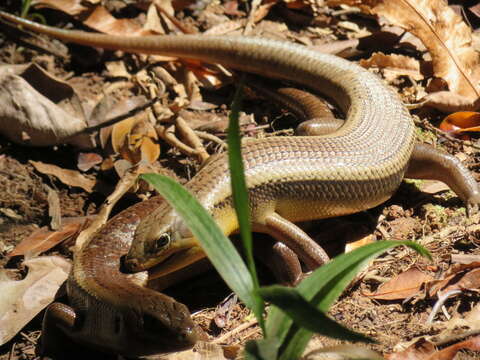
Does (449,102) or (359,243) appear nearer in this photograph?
(359,243)

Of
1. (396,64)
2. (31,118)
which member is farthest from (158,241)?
(396,64)

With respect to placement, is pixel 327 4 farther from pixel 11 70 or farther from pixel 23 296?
pixel 23 296

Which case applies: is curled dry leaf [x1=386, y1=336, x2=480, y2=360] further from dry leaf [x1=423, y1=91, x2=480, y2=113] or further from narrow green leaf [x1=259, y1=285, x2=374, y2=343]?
dry leaf [x1=423, y1=91, x2=480, y2=113]

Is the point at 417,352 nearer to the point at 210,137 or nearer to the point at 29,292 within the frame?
the point at 29,292

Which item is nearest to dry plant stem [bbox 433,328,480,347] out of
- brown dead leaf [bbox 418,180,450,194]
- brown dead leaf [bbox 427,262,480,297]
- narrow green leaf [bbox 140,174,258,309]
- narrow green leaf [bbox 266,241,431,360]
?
brown dead leaf [bbox 427,262,480,297]

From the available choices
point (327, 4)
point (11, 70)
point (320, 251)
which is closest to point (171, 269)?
point (320, 251)
